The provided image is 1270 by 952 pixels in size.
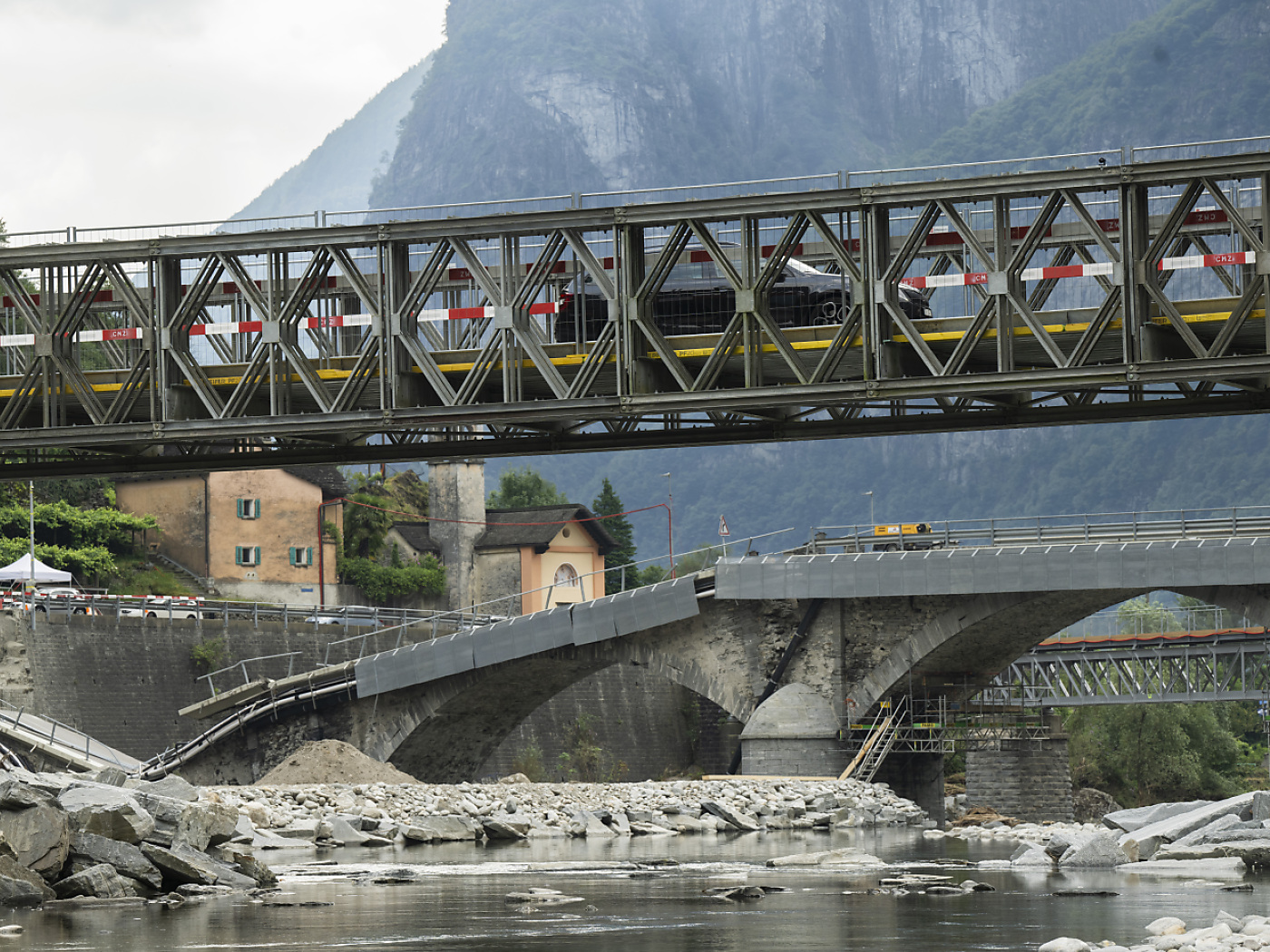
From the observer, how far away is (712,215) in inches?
850

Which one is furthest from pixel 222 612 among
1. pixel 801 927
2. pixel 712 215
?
pixel 801 927

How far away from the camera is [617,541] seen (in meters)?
89.6

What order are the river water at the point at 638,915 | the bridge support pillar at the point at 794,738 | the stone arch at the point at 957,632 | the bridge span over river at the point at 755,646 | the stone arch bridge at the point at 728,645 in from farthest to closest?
the bridge support pillar at the point at 794,738 → the stone arch bridge at the point at 728,645 → the bridge span over river at the point at 755,646 → the stone arch at the point at 957,632 → the river water at the point at 638,915

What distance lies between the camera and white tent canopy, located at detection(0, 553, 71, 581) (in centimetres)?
5559

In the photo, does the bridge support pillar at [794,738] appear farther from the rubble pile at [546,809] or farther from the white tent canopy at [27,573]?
the white tent canopy at [27,573]

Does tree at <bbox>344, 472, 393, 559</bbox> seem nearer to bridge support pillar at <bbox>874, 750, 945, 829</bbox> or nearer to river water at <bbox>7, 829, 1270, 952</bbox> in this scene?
bridge support pillar at <bbox>874, 750, 945, 829</bbox>

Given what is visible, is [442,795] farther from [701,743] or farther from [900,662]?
[701,743]

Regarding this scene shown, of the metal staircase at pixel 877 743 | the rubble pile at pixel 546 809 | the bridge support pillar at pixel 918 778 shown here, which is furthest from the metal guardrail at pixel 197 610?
the bridge support pillar at pixel 918 778

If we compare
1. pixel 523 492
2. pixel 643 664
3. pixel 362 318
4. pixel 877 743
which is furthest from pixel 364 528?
pixel 362 318

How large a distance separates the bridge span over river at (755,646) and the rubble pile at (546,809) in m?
3.58

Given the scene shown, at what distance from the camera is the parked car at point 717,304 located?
25.2 m

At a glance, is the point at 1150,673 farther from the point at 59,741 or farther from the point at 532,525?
the point at 59,741

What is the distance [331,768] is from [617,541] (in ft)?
162

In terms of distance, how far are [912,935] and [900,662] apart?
31999 millimetres
